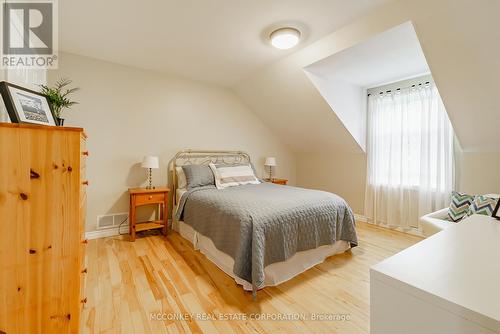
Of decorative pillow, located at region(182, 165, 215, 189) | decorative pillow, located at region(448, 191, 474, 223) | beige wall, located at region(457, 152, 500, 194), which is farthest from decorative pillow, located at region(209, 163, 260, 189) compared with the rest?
beige wall, located at region(457, 152, 500, 194)

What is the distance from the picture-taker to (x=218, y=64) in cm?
319

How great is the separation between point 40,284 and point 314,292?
1.84 m

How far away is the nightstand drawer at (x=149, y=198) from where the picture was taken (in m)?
2.98

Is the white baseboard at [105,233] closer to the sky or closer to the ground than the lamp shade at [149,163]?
closer to the ground

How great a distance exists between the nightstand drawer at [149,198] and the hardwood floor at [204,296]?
622 millimetres

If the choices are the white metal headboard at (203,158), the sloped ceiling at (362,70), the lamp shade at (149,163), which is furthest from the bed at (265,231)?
the sloped ceiling at (362,70)

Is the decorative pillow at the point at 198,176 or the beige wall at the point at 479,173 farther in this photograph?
the decorative pillow at the point at 198,176

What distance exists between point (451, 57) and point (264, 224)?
87.6 inches

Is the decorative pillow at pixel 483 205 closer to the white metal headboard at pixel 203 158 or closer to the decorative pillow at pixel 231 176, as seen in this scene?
the decorative pillow at pixel 231 176

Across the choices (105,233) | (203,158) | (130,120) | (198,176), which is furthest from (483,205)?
(105,233)

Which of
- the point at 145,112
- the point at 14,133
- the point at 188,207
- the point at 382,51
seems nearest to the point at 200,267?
the point at 188,207

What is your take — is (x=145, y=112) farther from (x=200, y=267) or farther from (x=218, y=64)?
(x=200, y=267)

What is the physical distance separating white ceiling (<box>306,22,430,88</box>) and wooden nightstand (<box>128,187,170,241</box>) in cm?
270

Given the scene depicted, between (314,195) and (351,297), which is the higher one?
(314,195)
